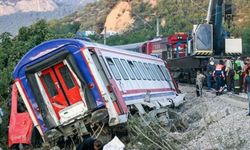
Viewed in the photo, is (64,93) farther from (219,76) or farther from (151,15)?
(151,15)

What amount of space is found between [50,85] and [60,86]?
0.27 metres

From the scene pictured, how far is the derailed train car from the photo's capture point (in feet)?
42.4

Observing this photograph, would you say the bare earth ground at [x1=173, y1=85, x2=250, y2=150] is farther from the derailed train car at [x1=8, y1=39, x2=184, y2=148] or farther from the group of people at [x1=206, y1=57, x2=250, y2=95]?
the derailed train car at [x1=8, y1=39, x2=184, y2=148]

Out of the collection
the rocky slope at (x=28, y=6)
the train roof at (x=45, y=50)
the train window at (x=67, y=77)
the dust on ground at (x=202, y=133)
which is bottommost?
the rocky slope at (x=28, y=6)

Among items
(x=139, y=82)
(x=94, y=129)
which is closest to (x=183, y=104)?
(x=139, y=82)

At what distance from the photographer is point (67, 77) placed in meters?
13.4

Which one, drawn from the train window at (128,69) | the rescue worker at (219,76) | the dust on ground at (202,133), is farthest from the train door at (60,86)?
the rescue worker at (219,76)

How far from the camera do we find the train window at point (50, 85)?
44.2ft

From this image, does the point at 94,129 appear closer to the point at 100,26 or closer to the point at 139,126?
the point at 139,126

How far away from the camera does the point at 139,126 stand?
12984 mm

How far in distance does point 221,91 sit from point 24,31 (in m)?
9.02

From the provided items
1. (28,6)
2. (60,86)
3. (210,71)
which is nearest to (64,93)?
(60,86)

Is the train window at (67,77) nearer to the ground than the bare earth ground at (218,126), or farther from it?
farther from it

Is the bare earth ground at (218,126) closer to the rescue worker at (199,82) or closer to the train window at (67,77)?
the rescue worker at (199,82)
